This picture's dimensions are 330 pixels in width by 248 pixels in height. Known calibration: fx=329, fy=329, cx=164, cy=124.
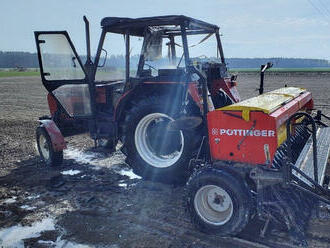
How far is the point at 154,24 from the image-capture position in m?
4.70

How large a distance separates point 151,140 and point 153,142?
4 cm

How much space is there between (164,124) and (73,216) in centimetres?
173

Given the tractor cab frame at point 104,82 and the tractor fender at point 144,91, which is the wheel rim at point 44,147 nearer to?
the tractor cab frame at point 104,82

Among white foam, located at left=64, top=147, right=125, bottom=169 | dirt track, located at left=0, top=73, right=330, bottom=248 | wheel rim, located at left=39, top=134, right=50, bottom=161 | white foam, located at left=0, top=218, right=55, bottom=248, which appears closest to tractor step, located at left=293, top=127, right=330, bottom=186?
dirt track, located at left=0, top=73, right=330, bottom=248

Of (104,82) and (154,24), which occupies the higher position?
(154,24)

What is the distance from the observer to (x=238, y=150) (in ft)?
10.7

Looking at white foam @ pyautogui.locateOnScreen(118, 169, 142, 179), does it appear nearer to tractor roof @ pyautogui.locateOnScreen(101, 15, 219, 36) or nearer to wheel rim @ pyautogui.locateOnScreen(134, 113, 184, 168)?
wheel rim @ pyautogui.locateOnScreen(134, 113, 184, 168)

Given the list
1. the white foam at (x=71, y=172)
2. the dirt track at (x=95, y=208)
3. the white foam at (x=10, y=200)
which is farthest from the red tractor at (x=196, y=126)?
the white foam at (x=10, y=200)

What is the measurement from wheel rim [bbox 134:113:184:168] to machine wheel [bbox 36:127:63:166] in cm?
175

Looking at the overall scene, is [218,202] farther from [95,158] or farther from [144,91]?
[95,158]

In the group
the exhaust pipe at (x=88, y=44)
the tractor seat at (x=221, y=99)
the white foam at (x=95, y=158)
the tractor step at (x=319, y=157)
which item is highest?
the exhaust pipe at (x=88, y=44)

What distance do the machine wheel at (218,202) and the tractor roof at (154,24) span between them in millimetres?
2228

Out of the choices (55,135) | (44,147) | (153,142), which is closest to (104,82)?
(55,135)

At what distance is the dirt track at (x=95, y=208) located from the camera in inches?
130
